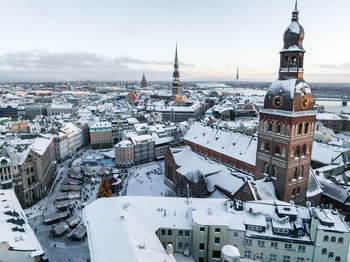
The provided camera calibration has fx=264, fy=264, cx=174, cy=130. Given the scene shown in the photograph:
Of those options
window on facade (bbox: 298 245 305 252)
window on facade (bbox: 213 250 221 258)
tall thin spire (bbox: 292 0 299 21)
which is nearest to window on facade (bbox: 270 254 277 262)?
window on facade (bbox: 298 245 305 252)

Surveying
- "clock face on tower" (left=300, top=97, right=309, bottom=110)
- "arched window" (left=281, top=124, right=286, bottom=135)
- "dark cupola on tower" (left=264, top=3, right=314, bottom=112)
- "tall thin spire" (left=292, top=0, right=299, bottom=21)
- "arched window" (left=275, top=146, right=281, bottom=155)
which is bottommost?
"arched window" (left=275, top=146, right=281, bottom=155)

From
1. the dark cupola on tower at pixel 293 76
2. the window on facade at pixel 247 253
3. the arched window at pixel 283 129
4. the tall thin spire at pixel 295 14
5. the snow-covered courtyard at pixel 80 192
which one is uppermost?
the tall thin spire at pixel 295 14

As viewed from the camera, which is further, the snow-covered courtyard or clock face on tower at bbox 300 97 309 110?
the snow-covered courtyard

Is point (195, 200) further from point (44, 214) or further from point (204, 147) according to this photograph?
point (44, 214)

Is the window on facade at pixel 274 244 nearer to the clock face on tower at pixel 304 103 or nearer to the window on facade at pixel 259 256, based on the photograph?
the window on facade at pixel 259 256

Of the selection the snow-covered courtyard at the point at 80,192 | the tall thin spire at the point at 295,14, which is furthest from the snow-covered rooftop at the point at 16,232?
the tall thin spire at the point at 295,14

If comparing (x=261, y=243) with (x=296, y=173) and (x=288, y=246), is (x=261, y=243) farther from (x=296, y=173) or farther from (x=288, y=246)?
(x=296, y=173)

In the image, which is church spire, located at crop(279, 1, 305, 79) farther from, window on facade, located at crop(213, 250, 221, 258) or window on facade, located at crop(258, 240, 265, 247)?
window on facade, located at crop(213, 250, 221, 258)

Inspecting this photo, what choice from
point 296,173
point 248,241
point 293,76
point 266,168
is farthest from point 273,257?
point 293,76
